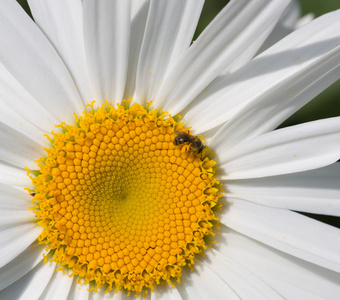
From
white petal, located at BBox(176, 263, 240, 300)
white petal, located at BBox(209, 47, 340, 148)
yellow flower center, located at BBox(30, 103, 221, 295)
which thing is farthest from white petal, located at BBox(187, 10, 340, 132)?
white petal, located at BBox(176, 263, 240, 300)

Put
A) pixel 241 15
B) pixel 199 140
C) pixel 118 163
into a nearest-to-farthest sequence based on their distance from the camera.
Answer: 1. pixel 241 15
2. pixel 199 140
3. pixel 118 163

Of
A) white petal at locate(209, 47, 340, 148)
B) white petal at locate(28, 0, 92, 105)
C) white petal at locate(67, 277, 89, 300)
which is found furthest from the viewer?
white petal at locate(67, 277, 89, 300)

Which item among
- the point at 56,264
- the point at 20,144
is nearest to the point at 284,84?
the point at 20,144

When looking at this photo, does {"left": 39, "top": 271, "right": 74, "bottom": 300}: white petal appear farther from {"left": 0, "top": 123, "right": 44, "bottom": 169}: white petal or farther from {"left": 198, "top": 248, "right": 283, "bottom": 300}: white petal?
{"left": 198, "top": 248, "right": 283, "bottom": 300}: white petal

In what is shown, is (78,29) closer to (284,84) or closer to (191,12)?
(191,12)

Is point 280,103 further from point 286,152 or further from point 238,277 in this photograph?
point 238,277

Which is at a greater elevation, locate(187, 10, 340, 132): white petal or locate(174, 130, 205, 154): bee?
locate(187, 10, 340, 132): white petal

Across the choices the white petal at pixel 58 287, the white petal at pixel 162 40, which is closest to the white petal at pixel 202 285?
the white petal at pixel 58 287
